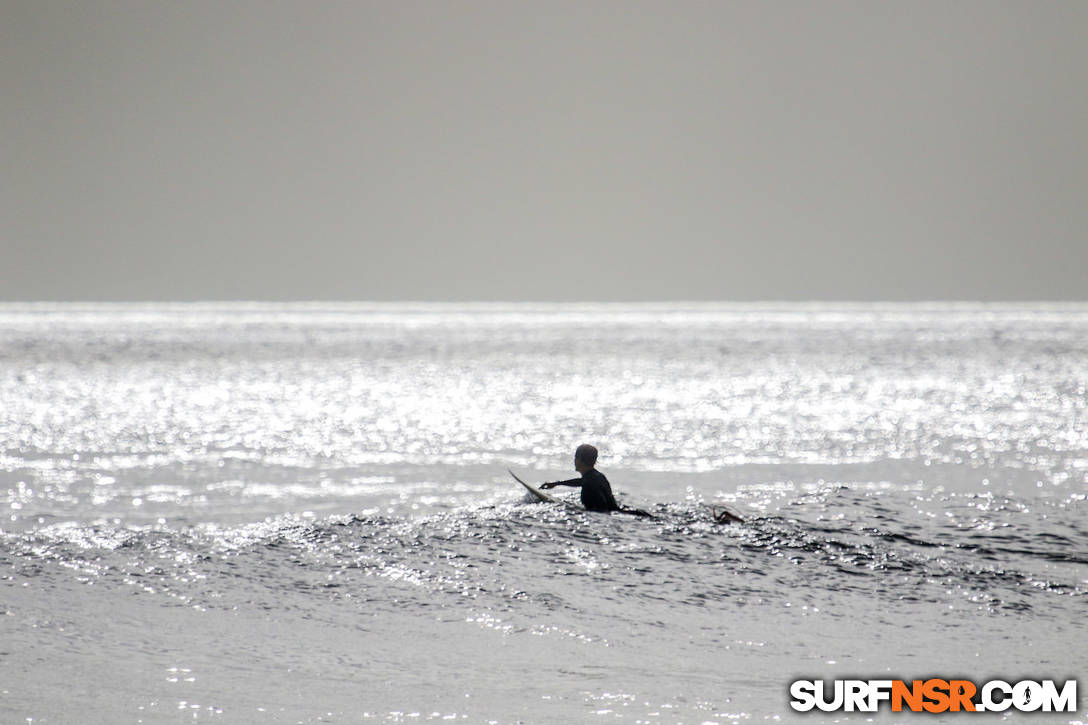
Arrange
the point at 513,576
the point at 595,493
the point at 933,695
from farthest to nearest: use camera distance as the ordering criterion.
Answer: the point at 595,493, the point at 513,576, the point at 933,695

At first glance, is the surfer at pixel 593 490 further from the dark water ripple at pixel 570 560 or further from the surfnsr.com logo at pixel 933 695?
the surfnsr.com logo at pixel 933 695

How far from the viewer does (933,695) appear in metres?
11.1

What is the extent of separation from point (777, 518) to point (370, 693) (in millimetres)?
10509

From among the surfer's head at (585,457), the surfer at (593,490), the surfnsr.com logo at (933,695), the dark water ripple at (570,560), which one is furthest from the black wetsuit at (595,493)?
the surfnsr.com logo at (933,695)

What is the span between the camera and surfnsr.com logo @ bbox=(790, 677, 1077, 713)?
10.7m

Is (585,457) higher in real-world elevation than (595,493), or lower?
higher

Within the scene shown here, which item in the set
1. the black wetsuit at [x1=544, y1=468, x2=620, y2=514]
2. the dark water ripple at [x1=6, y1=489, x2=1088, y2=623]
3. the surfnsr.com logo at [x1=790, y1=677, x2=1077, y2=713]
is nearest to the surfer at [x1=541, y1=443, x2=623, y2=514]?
the black wetsuit at [x1=544, y1=468, x2=620, y2=514]

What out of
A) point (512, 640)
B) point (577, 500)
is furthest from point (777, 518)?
point (512, 640)

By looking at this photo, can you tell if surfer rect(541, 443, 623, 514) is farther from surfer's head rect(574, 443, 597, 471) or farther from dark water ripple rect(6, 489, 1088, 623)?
dark water ripple rect(6, 489, 1088, 623)

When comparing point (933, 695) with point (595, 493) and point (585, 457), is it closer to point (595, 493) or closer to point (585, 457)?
point (585, 457)

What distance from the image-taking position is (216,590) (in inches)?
587

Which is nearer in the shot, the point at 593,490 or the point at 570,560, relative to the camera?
the point at 570,560

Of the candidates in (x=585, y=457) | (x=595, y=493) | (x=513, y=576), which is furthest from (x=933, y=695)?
(x=595, y=493)

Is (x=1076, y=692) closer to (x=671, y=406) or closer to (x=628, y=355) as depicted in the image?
(x=671, y=406)
